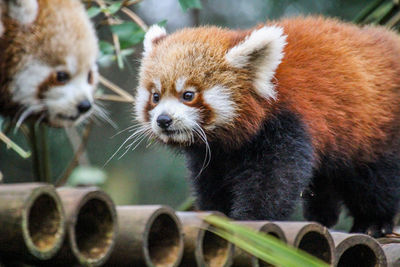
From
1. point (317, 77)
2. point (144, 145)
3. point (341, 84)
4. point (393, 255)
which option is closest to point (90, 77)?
point (317, 77)

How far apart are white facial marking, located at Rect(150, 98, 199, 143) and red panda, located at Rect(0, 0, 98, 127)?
1.18ft

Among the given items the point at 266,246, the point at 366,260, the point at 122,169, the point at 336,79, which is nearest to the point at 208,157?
the point at 336,79

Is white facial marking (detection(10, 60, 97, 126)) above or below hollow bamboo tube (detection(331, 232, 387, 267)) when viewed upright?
above

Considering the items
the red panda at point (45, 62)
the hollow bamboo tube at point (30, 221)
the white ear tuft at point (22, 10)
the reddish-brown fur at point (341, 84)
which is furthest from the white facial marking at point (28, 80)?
the reddish-brown fur at point (341, 84)

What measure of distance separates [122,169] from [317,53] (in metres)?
3.18

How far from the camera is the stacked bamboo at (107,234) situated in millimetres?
1541

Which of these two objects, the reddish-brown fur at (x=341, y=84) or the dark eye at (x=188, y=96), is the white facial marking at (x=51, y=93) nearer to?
the dark eye at (x=188, y=96)

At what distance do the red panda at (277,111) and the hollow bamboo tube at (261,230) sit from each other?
0.59m

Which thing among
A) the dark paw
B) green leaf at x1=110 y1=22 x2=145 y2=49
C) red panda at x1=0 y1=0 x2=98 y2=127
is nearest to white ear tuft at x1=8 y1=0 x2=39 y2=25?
red panda at x1=0 y1=0 x2=98 y2=127

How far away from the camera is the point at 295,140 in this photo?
2752 millimetres

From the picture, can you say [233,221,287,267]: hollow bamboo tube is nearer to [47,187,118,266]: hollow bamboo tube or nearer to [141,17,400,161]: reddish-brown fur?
[47,187,118,266]: hollow bamboo tube

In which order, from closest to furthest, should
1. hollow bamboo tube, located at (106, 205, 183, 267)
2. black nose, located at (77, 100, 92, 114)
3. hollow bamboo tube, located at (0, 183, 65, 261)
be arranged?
hollow bamboo tube, located at (0, 183, 65, 261)
hollow bamboo tube, located at (106, 205, 183, 267)
black nose, located at (77, 100, 92, 114)

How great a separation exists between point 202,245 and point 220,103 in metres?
0.88

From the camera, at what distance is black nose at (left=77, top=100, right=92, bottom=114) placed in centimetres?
239
